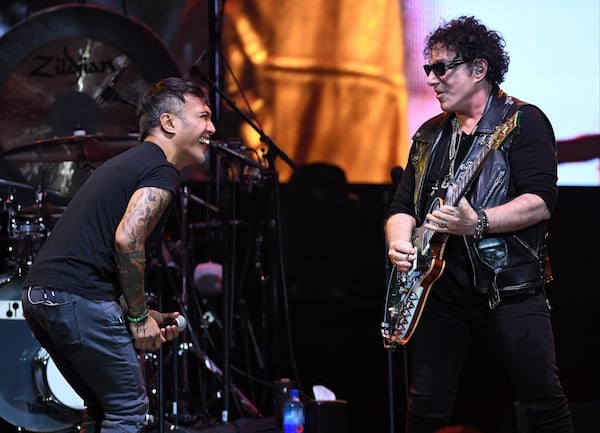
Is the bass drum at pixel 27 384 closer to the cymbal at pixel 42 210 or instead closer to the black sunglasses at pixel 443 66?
the cymbal at pixel 42 210

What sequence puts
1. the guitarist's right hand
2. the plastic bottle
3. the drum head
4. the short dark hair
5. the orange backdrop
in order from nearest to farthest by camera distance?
the guitarist's right hand → the short dark hair → the plastic bottle → the drum head → the orange backdrop

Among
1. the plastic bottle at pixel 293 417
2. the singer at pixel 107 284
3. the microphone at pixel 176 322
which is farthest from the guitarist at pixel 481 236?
the plastic bottle at pixel 293 417

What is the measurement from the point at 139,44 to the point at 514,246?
3.27 m

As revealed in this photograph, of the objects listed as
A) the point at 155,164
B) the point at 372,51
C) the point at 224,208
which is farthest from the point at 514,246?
the point at 372,51

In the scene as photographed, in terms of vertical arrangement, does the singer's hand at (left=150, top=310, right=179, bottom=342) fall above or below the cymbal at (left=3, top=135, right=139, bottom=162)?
below

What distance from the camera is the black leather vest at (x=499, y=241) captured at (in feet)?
10.8

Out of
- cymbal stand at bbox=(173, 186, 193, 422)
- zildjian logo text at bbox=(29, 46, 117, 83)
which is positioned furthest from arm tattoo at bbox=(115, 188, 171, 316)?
zildjian logo text at bbox=(29, 46, 117, 83)

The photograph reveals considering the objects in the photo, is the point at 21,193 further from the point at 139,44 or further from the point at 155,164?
the point at 155,164

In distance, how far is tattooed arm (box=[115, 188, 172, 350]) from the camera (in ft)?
10.3

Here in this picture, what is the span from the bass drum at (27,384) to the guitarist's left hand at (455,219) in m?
2.76

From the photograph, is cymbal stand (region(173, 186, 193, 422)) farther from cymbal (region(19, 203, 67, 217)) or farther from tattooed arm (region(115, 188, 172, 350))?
tattooed arm (region(115, 188, 172, 350))

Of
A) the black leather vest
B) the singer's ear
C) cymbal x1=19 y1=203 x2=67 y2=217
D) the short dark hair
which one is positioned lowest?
the black leather vest

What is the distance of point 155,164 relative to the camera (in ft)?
10.7

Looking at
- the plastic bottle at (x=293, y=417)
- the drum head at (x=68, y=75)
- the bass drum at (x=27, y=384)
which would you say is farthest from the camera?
the drum head at (x=68, y=75)
